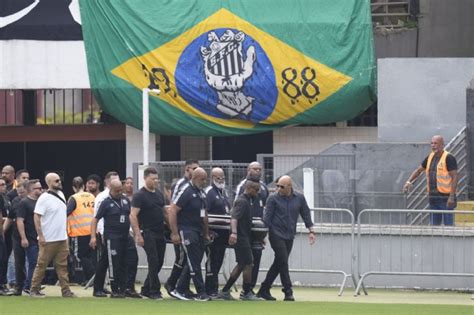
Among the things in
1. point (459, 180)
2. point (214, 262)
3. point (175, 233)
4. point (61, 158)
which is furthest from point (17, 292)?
point (61, 158)

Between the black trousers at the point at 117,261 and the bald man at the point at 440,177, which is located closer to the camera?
the black trousers at the point at 117,261

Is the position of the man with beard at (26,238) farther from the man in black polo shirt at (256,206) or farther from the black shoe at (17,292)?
the man in black polo shirt at (256,206)

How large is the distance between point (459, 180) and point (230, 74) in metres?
6.62

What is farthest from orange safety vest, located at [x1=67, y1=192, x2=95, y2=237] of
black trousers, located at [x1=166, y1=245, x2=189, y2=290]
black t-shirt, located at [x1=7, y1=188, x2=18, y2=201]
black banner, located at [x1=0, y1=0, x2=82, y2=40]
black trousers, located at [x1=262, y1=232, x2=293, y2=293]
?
black banner, located at [x1=0, y1=0, x2=82, y2=40]

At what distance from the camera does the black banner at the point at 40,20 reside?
29375mm

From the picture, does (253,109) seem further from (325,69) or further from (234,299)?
(234,299)

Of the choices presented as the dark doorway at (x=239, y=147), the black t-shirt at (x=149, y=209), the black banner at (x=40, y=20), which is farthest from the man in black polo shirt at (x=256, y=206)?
the dark doorway at (x=239, y=147)

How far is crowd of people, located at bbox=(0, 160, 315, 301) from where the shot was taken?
60.7 ft

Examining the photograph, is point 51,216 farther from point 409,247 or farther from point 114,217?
point 409,247

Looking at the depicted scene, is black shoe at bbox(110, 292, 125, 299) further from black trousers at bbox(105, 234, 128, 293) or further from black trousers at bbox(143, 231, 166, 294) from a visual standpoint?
black trousers at bbox(143, 231, 166, 294)

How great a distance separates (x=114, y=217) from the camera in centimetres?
1897

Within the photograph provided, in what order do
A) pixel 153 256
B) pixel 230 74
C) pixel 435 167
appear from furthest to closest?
pixel 230 74 → pixel 435 167 → pixel 153 256

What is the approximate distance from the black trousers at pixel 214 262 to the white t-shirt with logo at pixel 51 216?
6.65 feet

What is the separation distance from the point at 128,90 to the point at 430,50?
6.30m
